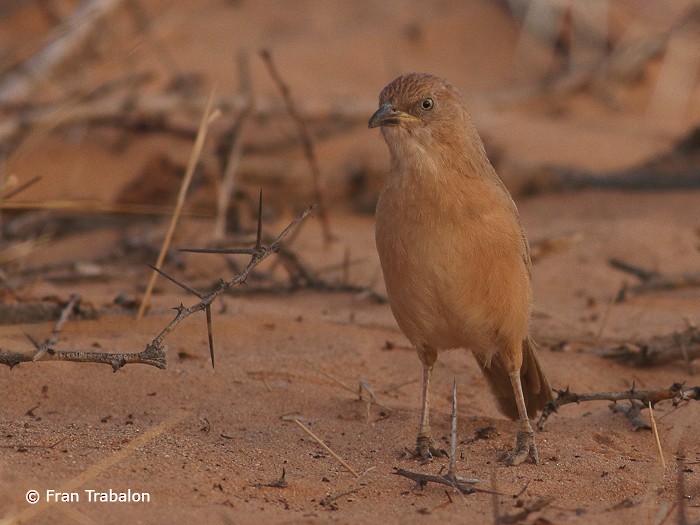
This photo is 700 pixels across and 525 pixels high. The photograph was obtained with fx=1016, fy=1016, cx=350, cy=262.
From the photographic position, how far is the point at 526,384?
486 centimetres

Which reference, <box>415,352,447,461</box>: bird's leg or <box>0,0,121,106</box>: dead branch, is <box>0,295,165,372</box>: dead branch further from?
<box>0,0,121,106</box>: dead branch

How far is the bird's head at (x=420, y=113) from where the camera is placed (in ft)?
14.5

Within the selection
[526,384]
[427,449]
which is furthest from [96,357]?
[526,384]

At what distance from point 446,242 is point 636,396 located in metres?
1.05

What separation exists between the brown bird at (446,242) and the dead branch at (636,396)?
123 millimetres

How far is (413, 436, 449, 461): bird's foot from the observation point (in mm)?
4215

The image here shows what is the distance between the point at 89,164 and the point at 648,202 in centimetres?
511

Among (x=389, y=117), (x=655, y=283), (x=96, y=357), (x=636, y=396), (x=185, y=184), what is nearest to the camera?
(x=96, y=357)

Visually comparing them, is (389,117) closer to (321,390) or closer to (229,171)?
(321,390)

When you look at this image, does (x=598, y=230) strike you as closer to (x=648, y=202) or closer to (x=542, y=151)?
(x=648, y=202)

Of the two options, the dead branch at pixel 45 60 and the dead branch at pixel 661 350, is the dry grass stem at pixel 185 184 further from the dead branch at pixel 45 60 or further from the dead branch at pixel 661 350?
the dead branch at pixel 45 60

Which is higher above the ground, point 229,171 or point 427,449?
point 229,171

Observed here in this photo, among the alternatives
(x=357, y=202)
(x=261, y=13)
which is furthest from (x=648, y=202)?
(x=261, y=13)

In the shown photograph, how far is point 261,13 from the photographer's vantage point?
15297 millimetres
